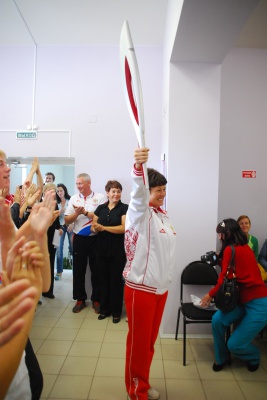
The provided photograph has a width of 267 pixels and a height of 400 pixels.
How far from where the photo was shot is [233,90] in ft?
10.9

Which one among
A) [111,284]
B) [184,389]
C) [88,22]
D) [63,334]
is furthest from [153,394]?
[88,22]

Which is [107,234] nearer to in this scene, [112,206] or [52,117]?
[112,206]

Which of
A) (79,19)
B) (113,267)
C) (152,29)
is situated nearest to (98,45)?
(79,19)

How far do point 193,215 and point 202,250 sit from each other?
37 cm

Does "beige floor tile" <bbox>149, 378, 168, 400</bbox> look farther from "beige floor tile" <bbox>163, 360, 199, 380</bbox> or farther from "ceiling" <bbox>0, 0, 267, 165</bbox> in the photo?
"ceiling" <bbox>0, 0, 267, 165</bbox>

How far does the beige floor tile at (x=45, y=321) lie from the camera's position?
2793 mm

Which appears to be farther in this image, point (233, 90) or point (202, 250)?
point (233, 90)

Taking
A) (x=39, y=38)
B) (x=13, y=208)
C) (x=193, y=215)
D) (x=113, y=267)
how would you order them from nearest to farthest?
(x=13, y=208) < (x=193, y=215) < (x=113, y=267) < (x=39, y=38)

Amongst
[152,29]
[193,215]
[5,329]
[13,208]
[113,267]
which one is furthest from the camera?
[152,29]

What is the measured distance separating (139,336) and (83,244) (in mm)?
1835

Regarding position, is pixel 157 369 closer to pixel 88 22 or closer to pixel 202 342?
pixel 202 342

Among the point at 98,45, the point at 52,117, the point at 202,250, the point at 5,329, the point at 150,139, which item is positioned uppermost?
the point at 98,45

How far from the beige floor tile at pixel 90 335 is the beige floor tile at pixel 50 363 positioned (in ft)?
1.09

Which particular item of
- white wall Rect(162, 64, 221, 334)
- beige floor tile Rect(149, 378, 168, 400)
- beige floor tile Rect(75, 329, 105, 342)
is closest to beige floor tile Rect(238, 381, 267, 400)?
beige floor tile Rect(149, 378, 168, 400)
